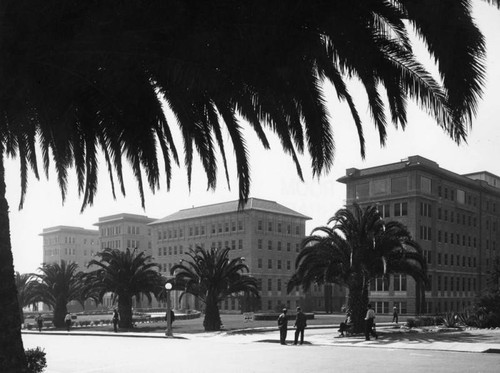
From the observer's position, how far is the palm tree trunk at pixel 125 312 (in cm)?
4588

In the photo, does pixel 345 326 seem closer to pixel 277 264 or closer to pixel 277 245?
pixel 277 264

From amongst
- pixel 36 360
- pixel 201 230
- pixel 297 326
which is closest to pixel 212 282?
pixel 297 326

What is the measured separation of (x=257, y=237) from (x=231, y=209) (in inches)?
281

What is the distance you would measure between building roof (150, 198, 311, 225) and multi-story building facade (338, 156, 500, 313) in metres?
20.4

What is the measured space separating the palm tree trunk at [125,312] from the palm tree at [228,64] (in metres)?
36.6

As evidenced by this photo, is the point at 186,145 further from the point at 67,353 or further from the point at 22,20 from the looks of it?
the point at 67,353

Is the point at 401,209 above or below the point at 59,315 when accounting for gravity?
above

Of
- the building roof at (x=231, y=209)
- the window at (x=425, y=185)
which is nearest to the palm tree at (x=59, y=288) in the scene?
the window at (x=425, y=185)

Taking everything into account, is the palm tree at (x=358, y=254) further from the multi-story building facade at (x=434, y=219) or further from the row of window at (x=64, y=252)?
the row of window at (x=64, y=252)

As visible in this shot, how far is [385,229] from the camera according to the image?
31984 mm

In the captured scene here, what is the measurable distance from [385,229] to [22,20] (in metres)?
26.3

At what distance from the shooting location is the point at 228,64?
29.1 ft

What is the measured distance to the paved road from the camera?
1734 cm

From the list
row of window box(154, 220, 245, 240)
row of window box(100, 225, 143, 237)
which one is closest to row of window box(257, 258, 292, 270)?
row of window box(154, 220, 245, 240)
